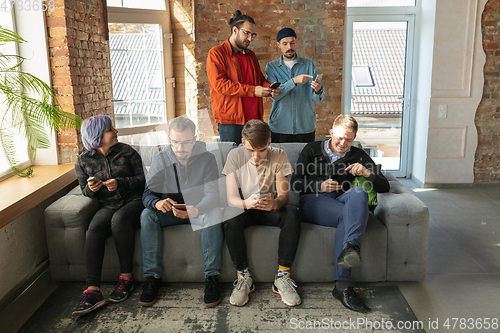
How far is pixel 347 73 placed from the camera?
496 centimetres

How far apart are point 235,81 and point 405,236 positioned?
69.0 inches

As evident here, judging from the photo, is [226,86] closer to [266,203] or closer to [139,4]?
[266,203]

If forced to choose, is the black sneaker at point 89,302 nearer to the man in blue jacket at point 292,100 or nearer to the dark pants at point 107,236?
the dark pants at point 107,236

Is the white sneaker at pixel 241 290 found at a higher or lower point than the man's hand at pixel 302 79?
lower

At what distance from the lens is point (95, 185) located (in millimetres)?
2457

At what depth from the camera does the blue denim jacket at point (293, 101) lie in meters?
3.32

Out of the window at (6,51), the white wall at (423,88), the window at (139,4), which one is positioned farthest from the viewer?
the white wall at (423,88)

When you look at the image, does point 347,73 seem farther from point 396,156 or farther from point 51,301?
point 51,301

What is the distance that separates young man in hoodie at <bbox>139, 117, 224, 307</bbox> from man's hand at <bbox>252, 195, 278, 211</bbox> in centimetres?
25

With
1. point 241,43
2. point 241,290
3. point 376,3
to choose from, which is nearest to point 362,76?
point 376,3

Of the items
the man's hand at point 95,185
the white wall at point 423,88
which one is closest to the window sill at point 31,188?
the man's hand at point 95,185

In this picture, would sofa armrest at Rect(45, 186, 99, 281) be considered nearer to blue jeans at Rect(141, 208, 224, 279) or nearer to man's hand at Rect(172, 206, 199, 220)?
blue jeans at Rect(141, 208, 224, 279)

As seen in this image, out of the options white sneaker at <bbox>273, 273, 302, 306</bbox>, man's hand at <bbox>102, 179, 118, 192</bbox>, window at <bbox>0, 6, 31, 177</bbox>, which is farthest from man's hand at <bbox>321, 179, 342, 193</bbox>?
window at <bbox>0, 6, 31, 177</bbox>

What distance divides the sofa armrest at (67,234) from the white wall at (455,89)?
152 inches
